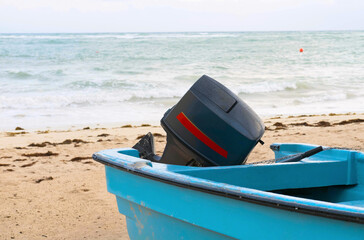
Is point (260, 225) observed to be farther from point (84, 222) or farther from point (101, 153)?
point (84, 222)

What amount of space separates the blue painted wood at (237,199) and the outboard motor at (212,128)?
16cm

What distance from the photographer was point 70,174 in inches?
189

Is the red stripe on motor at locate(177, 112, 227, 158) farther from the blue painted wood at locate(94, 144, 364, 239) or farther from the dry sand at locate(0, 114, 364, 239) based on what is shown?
the dry sand at locate(0, 114, 364, 239)

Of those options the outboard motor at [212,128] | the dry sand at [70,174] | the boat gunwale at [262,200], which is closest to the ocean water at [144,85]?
the dry sand at [70,174]

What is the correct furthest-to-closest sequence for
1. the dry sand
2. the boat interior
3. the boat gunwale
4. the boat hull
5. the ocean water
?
the ocean water < the dry sand < the boat interior < the boat hull < the boat gunwale

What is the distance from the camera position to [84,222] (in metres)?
3.56

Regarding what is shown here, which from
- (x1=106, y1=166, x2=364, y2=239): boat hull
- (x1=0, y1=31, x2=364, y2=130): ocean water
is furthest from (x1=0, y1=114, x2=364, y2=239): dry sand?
(x1=0, y1=31, x2=364, y2=130): ocean water

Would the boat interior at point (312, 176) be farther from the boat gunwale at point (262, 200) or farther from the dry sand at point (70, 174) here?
the dry sand at point (70, 174)

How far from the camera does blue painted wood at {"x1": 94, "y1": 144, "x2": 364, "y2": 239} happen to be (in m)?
1.83

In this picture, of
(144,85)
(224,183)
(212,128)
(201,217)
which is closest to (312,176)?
(212,128)

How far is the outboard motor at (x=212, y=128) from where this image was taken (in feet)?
8.87

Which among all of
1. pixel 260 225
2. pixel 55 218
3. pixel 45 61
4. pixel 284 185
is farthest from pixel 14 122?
pixel 45 61

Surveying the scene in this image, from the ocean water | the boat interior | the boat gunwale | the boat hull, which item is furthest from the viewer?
the ocean water

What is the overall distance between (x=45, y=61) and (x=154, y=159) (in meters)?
19.2
